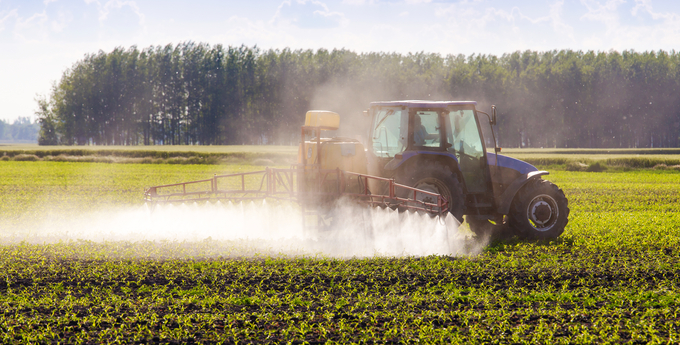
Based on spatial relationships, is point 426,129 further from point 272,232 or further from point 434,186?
point 272,232

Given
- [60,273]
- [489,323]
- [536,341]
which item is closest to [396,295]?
[489,323]

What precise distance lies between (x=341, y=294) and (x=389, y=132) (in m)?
4.02

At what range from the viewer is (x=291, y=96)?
7369cm

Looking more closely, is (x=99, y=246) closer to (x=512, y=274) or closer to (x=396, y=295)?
(x=396, y=295)

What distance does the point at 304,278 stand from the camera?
679cm

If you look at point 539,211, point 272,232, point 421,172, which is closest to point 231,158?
point 272,232

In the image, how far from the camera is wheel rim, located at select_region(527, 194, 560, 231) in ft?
31.3

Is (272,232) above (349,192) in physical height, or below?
below

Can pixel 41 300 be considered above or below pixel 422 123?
below

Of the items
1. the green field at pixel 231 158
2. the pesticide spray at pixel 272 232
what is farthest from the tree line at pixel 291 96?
the pesticide spray at pixel 272 232

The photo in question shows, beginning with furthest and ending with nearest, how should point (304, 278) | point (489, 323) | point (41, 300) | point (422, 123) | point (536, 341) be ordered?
point (422, 123)
point (304, 278)
point (41, 300)
point (489, 323)
point (536, 341)

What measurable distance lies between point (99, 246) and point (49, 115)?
85491mm

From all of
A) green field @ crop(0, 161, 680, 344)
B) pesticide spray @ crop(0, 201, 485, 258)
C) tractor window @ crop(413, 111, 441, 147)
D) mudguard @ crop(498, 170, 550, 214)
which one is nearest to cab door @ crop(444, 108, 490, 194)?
tractor window @ crop(413, 111, 441, 147)

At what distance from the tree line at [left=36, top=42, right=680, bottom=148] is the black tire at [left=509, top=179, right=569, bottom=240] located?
62453mm
